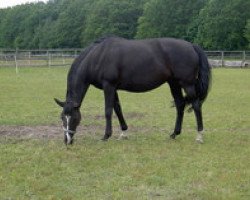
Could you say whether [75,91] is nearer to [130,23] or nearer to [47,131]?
[47,131]

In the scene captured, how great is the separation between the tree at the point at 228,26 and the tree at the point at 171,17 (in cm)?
776

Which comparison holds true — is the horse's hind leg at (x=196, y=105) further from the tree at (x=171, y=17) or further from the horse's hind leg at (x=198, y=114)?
the tree at (x=171, y=17)

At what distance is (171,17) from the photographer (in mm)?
70375

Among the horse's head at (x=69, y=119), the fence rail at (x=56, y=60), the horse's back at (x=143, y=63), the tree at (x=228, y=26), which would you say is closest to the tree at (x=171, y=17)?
the tree at (x=228, y=26)

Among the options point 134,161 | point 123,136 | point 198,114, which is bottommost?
point 123,136

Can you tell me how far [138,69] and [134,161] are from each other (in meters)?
2.32

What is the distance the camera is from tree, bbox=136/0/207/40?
69.9 metres

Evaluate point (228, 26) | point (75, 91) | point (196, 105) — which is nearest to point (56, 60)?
point (228, 26)

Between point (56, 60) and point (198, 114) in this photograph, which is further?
point (56, 60)

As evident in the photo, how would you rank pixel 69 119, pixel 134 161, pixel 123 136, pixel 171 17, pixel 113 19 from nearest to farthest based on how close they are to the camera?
pixel 134 161
pixel 69 119
pixel 123 136
pixel 171 17
pixel 113 19

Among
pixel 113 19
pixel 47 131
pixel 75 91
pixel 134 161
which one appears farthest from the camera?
pixel 113 19

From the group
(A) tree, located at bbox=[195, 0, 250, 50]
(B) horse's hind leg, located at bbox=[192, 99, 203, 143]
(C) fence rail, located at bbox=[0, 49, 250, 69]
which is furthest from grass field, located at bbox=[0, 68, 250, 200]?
Result: (A) tree, located at bbox=[195, 0, 250, 50]

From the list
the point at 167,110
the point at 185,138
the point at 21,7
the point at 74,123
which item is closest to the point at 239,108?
the point at 167,110

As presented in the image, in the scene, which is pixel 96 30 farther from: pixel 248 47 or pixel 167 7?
pixel 248 47
